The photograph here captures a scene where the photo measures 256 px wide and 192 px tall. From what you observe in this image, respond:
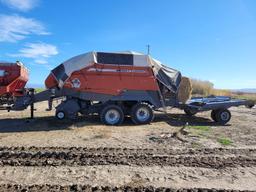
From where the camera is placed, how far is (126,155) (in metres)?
9.16

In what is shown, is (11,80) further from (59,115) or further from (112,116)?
(112,116)

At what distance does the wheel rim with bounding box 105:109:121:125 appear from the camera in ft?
49.1

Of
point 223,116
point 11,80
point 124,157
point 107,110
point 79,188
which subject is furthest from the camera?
point 11,80

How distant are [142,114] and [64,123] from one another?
3324mm

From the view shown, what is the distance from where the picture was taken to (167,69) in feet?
53.2

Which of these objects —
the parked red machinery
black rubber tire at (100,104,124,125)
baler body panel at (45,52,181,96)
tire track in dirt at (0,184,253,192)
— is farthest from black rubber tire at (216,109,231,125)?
tire track in dirt at (0,184,253,192)

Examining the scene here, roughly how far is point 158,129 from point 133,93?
2.03 m

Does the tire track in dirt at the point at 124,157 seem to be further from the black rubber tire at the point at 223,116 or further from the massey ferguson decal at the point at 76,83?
the black rubber tire at the point at 223,116

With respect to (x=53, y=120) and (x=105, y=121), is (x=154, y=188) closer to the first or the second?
(x=105, y=121)

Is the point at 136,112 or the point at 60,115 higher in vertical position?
the point at 136,112

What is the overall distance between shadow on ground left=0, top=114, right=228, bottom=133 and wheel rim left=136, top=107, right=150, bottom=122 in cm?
46

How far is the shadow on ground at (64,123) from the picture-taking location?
13.7 metres

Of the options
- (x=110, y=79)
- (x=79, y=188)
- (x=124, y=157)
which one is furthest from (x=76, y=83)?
(x=79, y=188)

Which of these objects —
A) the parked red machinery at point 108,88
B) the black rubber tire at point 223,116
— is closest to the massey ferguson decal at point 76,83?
the parked red machinery at point 108,88
